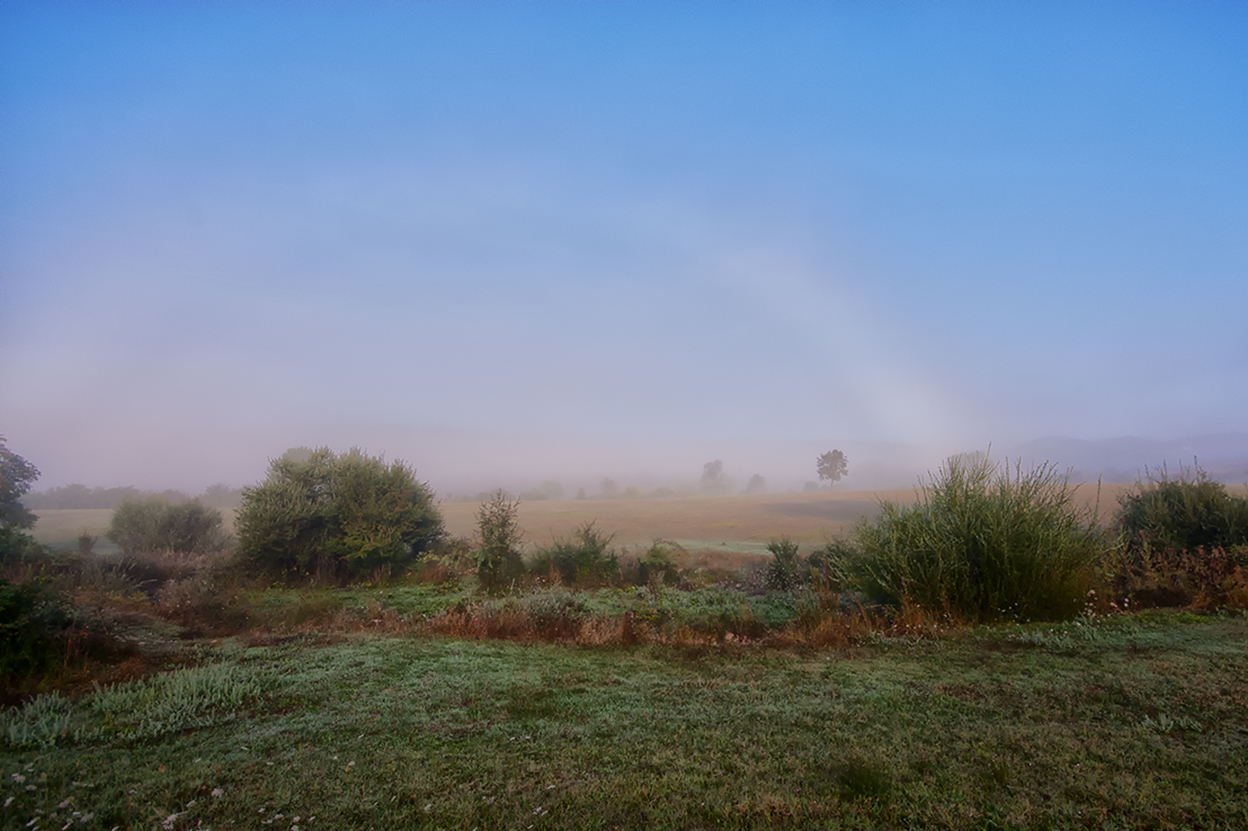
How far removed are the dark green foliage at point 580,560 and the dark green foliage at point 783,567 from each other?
12.8 feet

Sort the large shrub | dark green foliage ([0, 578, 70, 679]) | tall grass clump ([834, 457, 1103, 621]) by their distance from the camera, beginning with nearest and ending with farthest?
dark green foliage ([0, 578, 70, 679]) → tall grass clump ([834, 457, 1103, 621]) → the large shrub

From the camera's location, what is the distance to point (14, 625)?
20.7 feet

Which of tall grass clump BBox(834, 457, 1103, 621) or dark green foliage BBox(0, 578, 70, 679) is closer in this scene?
dark green foliage BBox(0, 578, 70, 679)

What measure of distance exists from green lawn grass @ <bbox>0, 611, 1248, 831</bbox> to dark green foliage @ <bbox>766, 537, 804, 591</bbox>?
632 centimetres

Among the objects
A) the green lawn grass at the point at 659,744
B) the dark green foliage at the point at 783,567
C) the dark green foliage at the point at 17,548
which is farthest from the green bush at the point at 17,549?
the dark green foliage at the point at 783,567

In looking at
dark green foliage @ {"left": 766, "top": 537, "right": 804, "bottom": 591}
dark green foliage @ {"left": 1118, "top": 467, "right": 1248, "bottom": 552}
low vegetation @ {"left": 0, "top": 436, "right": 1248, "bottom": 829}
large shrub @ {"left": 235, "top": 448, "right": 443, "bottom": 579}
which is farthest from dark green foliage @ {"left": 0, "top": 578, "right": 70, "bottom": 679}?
dark green foliage @ {"left": 1118, "top": 467, "right": 1248, "bottom": 552}

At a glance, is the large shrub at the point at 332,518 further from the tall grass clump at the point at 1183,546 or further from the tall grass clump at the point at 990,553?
the tall grass clump at the point at 1183,546

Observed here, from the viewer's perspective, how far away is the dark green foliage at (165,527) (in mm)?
18781

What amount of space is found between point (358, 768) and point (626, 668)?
11.3 feet

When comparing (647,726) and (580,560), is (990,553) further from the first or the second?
(580,560)

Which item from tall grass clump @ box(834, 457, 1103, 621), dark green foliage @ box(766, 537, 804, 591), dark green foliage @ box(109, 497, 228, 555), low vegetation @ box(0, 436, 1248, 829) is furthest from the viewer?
dark green foliage @ box(109, 497, 228, 555)

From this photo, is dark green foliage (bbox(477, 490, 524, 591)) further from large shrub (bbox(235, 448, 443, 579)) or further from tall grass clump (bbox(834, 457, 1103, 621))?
tall grass clump (bbox(834, 457, 1103, 621))

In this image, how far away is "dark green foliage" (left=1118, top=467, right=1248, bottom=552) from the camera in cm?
1201

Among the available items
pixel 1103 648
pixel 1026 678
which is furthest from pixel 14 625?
pixel 1103 648
